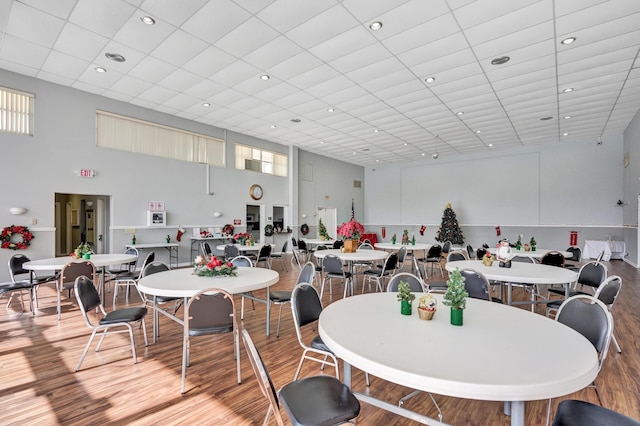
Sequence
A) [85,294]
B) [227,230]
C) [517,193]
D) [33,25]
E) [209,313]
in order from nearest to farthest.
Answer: [209,313]
[85,294]
[33,25]
[227,230]
[517,193]

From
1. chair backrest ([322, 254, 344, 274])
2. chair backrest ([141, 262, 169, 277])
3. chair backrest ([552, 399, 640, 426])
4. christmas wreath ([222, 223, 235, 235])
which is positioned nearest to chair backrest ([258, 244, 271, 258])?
chair backrest ([322, 254, 344, 274])

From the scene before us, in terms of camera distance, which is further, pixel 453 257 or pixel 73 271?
pixel 453 257

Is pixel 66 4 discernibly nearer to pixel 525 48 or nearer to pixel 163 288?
pixel 163 288

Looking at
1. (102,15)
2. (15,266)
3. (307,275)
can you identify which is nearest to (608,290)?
(307,275)

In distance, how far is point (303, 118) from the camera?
8.80 m

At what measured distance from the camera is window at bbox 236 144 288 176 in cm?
1062

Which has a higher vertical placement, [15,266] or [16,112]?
[16,112]

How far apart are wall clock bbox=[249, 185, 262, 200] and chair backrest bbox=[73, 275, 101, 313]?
25.8ft

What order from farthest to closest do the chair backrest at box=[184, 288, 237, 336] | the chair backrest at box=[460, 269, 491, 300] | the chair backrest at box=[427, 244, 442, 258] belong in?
the chair backrest at box=[427, 244, 442, 258] → the chair backrest at box=[460, 269, 491, 300] → the chair backrest at box=[184, 288, 237, 336]

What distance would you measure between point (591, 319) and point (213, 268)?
3269 millimetres

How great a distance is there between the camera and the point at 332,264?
201 inches

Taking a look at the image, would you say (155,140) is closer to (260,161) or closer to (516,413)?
(260,161)

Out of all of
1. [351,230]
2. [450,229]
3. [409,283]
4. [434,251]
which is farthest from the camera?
[450,229]

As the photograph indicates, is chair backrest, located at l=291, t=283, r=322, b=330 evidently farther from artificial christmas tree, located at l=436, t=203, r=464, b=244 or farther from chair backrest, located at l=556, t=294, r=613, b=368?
artificial christmas tree, located at l=436, t=203, r=464, b=244
